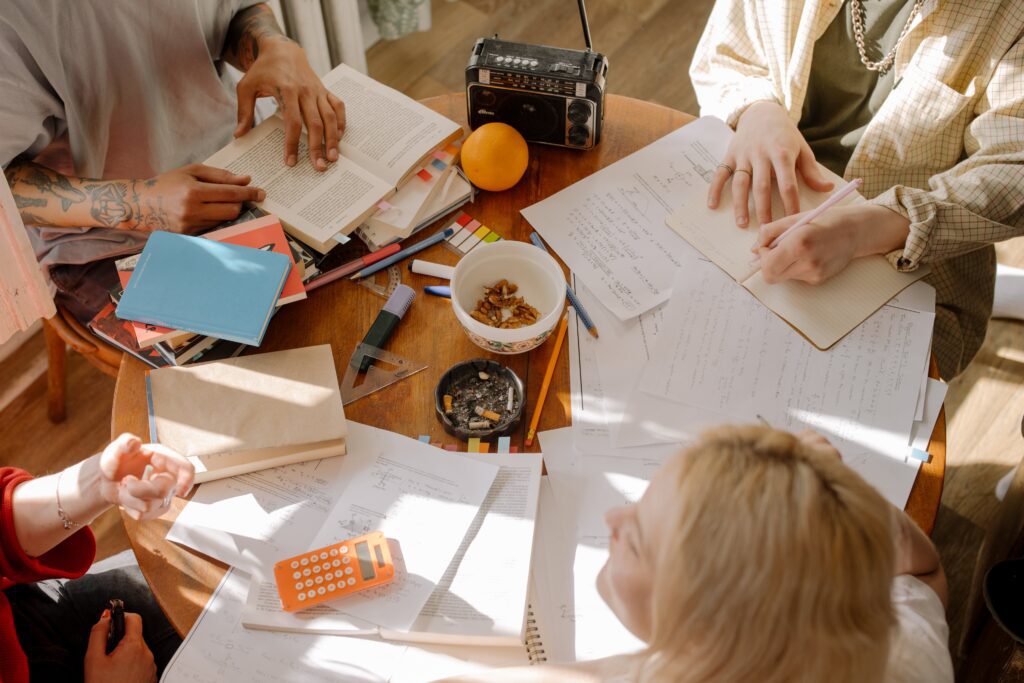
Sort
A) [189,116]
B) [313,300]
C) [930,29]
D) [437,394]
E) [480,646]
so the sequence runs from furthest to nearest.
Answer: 1. [189,116]
2. [930,29]
3. [313,300]
4. [437,394]
5. [480,646]

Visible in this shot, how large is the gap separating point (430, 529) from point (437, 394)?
0.16m

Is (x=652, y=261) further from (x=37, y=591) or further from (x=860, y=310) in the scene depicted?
(x=37, y=591)

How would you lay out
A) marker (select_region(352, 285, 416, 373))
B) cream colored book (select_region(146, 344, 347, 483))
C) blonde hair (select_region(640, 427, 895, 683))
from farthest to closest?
marker (select_region(352, 285, 416, 373))
cream colored book (select_region(146, 344, 347, 483))
blonde hair (select_region(640, 427, 895, 683))

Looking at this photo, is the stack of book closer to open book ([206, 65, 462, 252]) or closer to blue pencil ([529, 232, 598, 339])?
open book ([206, 65, 462, 252])

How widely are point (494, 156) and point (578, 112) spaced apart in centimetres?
14

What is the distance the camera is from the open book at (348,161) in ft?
3.53

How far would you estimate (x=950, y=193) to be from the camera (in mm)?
1076

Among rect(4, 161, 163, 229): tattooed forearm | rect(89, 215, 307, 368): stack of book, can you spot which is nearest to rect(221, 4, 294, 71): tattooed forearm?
rect(4, 161, 163, 229): tattooed forearm

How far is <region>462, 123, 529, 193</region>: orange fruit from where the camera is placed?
110cm

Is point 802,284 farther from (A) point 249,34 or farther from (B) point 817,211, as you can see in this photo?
(A) point 249,34

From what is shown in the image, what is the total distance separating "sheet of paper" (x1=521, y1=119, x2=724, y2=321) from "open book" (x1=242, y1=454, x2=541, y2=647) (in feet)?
1.03

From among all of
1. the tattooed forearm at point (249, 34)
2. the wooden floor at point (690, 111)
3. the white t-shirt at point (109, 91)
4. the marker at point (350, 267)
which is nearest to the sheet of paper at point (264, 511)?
the marker at point (350, 267)

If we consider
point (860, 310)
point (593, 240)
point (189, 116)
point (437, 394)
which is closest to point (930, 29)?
point (860, 310)

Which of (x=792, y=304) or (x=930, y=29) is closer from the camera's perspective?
(x=792, y=304)
